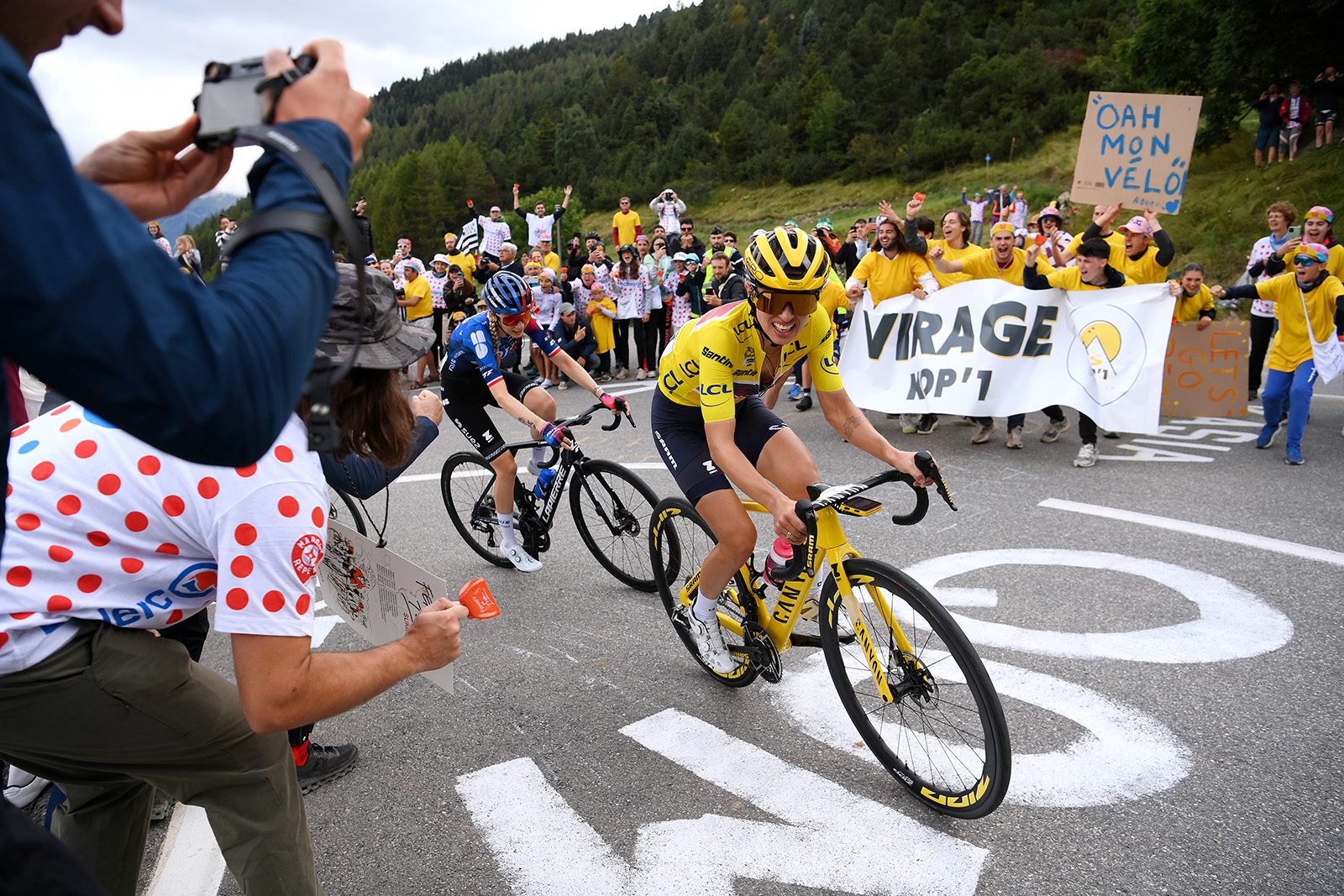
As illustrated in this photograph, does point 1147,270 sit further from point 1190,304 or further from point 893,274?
point 893,274

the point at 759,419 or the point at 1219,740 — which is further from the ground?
the point at 759,419

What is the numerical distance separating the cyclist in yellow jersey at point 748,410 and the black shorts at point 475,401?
6.64 ft

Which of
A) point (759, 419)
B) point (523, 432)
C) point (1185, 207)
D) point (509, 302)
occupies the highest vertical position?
point (1185, 207)

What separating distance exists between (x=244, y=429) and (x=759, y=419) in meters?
3.55

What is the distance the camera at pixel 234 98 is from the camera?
114cm

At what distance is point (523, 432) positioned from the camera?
35.4 feet

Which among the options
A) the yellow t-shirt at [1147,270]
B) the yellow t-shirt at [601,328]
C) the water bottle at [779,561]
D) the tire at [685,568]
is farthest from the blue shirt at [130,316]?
the yellow t-shirt at [601,328]

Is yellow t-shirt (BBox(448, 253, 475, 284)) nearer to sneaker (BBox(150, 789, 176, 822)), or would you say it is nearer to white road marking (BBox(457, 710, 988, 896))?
sneaker (BBox(150, 789, 176, 822))

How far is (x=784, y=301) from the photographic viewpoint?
371 centimetres

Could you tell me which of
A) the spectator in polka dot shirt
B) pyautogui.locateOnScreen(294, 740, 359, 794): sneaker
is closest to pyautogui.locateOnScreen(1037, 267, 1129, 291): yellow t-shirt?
pyautogui.locateOnScreen(294, 740, 359, 794): sneaker

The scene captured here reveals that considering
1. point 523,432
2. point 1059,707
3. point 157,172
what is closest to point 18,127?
point 157,172

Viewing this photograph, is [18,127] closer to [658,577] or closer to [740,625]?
[740,625]

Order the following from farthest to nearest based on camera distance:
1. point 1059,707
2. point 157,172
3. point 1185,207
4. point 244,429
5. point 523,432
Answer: point 1185,207, point 523,432, point 1059,707, point 157,172, point 244,429

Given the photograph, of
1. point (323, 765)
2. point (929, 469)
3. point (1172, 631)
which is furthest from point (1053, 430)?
point (323, 765)
